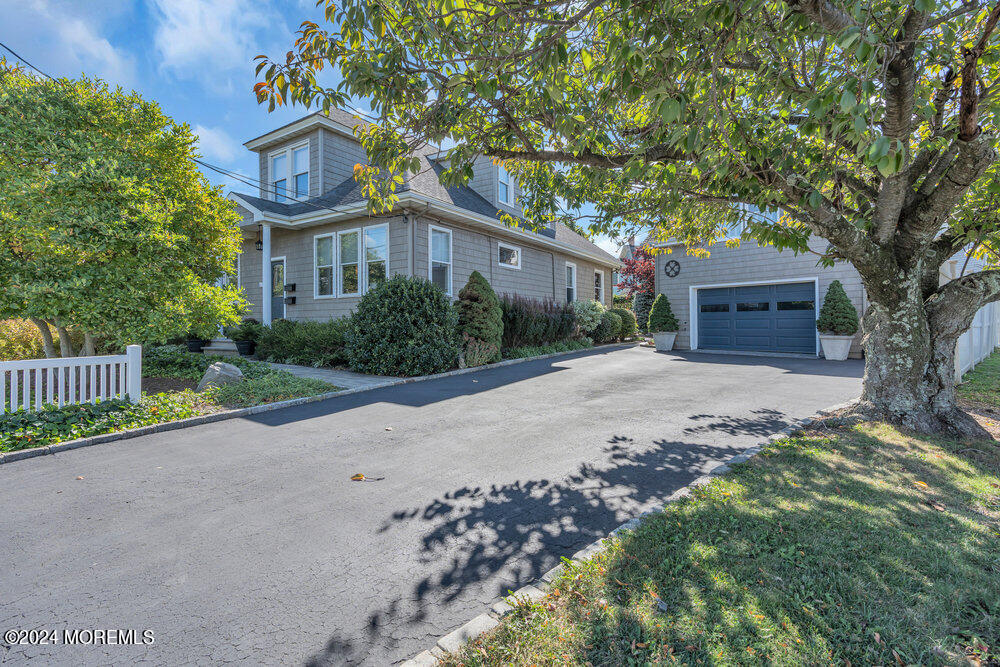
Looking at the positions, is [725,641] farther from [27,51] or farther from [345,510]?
[27,51]

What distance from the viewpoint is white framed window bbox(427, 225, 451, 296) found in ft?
37.3

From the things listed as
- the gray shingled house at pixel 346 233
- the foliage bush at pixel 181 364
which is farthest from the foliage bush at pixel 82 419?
the gray shingled house at pixel 346 233

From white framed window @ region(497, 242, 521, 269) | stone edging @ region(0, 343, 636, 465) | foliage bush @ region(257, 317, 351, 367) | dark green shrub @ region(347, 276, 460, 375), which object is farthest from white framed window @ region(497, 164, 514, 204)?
stone edging @ region(0, 343, 636, 465)

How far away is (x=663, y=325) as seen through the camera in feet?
48.5

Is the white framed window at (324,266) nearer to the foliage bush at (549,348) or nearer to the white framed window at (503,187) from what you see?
the foliage bush at (549,348)

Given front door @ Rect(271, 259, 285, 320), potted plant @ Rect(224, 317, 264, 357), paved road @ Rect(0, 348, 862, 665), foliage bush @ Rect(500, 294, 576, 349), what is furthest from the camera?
front door @ Rect(271, 259, 285, 320)

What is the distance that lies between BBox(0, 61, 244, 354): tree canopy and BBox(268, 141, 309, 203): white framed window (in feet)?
20.7

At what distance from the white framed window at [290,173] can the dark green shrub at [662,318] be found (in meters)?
11.8

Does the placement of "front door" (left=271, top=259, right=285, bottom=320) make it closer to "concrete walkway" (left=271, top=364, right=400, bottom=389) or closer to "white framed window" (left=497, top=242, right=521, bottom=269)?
"concrete walkway" (left=271, top=364, right=400, bottom=389)

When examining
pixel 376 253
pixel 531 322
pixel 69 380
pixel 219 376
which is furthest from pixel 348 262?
pixel 69 380

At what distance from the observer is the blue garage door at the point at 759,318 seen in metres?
13.1

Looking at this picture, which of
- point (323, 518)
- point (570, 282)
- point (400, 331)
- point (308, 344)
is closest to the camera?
point (323, 518)

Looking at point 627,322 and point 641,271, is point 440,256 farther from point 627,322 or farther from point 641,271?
point 641,271

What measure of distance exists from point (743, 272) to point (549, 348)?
6833mm
